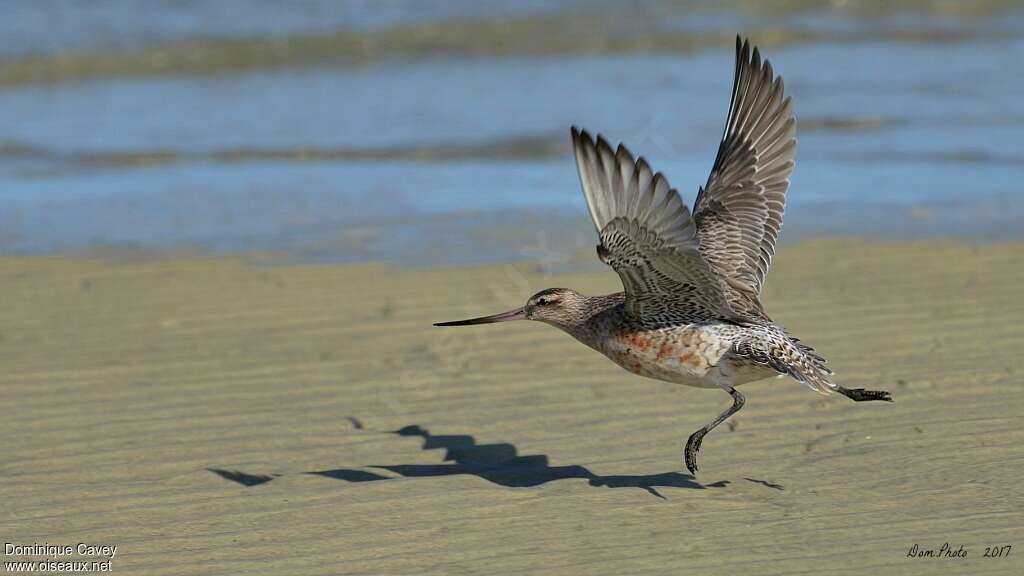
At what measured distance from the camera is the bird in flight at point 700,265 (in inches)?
207

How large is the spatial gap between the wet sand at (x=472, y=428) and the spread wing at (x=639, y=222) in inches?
29.5

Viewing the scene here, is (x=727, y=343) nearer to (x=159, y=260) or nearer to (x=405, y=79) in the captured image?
(x=159, y=260)

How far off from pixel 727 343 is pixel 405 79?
998cm

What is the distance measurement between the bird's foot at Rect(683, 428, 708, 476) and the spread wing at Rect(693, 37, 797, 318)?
120 cm

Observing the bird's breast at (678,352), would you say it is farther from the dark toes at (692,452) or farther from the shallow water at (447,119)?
the shallow water at (447,119)

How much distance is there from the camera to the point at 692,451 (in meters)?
5.52

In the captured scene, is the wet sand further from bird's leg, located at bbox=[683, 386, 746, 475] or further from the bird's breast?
the bird's breast

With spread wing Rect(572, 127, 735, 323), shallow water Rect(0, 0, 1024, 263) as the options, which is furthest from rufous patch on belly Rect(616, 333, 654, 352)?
shallow water Rect(0, 0, 1024, 263)

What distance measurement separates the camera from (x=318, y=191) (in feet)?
36.0

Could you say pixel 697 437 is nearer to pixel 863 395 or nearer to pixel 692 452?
pixel 692 452

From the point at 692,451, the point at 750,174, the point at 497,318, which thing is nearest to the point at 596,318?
the point at 497,318

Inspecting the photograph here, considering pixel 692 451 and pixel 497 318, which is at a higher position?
pixel 497 318

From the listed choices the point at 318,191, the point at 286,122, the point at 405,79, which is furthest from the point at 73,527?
the point at 405,79

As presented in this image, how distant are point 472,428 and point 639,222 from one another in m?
1.45
